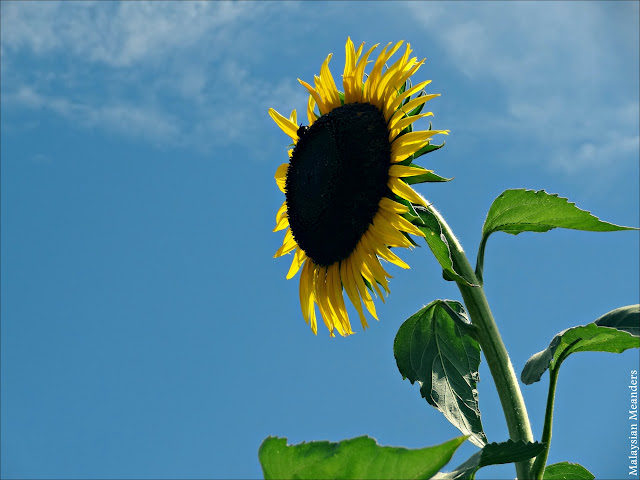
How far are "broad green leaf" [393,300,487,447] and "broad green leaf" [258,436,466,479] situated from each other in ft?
3.75

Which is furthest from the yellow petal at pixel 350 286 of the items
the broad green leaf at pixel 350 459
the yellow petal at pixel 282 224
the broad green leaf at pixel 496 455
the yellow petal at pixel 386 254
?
the broad green leaf at pixel 350 459

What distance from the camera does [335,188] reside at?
270cm

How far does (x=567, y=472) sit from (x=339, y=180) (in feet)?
4.28

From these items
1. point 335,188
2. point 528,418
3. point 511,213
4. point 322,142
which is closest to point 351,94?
point 322,142

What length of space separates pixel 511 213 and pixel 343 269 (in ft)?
2.52

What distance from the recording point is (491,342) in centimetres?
217

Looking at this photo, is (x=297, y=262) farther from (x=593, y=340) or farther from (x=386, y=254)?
(x=593, y=340)

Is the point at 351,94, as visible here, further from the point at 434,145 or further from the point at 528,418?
the point at 528,418

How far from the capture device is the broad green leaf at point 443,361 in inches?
90.7

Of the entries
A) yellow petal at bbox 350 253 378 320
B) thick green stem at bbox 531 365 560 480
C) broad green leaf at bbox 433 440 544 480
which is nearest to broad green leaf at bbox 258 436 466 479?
broad green leaf at bbox 433 440 544 480

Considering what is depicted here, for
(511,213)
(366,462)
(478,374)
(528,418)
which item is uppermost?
(511,213)

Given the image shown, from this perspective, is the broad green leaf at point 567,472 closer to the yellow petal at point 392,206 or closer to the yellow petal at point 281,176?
the yellow petal at point 392,206

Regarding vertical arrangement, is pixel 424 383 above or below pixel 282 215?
below

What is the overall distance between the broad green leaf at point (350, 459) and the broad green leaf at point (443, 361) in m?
1.14
